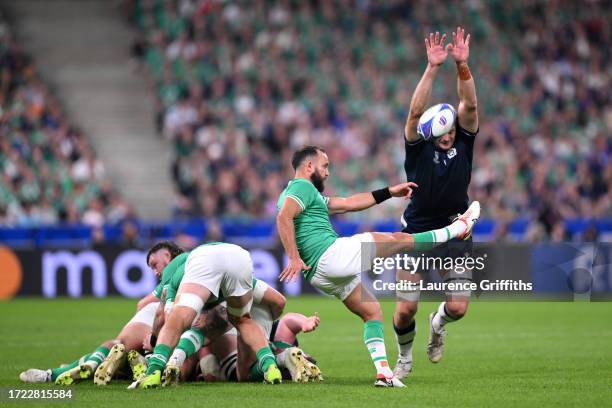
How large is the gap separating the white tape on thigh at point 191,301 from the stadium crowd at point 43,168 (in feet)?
47.9

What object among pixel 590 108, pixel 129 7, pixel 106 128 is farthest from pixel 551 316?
pixel 129 7

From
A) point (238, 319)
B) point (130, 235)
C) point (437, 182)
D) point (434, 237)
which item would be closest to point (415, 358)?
point (437, 182)

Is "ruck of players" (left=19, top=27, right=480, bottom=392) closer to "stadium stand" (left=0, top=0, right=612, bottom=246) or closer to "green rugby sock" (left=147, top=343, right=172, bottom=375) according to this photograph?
"green rugby sock" (left=147, top=343, right=172, bottom=375)

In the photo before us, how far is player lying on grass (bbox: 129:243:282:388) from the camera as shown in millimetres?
9422

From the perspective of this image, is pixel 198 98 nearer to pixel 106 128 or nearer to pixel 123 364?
pixel 106 128

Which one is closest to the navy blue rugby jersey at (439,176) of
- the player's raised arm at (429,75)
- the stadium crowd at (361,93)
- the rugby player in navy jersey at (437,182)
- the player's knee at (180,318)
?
the rugby player in navy jersey at (437,182)

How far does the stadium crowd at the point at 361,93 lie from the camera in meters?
26.2

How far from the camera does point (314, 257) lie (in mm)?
9914

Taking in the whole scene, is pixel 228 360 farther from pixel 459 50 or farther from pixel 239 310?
pixel 459 50

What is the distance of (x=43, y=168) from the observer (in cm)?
2536

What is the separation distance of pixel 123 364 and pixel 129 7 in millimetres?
22770

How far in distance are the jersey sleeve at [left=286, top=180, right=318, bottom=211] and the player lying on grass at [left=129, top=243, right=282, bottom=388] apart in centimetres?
68

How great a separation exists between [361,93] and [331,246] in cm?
1924

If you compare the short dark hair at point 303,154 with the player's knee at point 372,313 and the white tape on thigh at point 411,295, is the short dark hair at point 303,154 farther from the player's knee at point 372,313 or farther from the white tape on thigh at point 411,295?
the white tape on thigh at point 411,295
